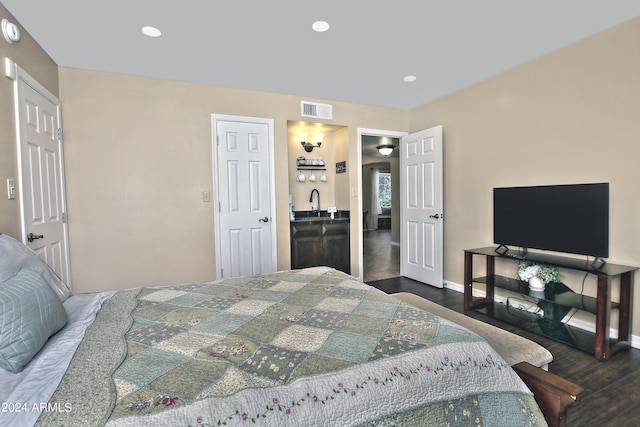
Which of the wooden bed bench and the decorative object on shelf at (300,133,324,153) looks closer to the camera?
the wooden bed bench

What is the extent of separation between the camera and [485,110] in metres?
3.55

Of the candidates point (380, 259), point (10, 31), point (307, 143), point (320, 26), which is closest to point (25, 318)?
point (10, 31)

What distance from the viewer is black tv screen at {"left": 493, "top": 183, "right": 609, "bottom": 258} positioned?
2.53 metres

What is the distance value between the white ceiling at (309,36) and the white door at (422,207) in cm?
92

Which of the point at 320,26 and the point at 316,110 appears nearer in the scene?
the point at 320,26

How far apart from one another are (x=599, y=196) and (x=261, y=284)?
9.23 ft

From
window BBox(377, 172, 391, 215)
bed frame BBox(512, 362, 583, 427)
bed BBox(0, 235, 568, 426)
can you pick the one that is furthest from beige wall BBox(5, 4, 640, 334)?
window BBox(377, 172, 391, 215)

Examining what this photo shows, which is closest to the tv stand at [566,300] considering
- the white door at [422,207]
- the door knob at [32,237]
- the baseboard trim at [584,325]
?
the baseboard trim at [584,325]

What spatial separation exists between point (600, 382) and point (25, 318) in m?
3.10

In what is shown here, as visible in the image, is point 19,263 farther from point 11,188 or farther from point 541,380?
point 541,380

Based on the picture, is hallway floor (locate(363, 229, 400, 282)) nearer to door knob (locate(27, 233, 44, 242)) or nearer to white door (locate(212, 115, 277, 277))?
white door (locate(212, 115, 277, 277))

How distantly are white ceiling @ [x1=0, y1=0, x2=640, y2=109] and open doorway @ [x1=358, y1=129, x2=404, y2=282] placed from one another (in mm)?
1488

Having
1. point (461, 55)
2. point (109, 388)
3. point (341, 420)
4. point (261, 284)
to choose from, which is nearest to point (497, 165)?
point (461, 55)

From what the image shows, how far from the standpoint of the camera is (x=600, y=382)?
201cm
